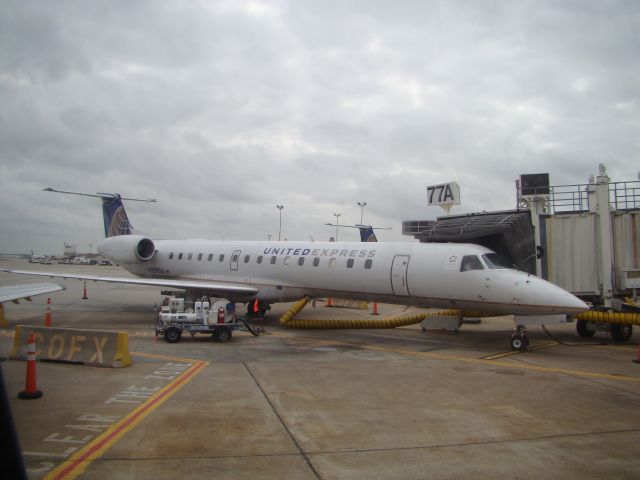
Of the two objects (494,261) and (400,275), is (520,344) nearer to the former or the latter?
(494,261)

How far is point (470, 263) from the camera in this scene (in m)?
13.9

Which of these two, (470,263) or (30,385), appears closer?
(30,385)

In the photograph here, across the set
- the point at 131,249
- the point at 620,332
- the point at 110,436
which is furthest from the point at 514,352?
the point at 131,249

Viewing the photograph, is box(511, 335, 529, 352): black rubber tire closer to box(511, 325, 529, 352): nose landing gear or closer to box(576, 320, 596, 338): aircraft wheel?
box(511, 325, 529, 352): nose landing gear

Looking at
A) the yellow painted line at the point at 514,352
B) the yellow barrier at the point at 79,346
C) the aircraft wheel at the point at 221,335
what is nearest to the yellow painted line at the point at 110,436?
the yellow barrier at the point at 79,346

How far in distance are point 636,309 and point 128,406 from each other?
14.5m

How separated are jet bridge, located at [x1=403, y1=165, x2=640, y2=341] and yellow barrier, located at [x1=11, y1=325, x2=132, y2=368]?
10.1 metres

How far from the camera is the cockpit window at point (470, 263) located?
1368 centimetres

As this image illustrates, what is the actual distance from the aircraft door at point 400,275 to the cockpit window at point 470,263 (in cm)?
181

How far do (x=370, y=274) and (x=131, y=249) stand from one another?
43.3 feet

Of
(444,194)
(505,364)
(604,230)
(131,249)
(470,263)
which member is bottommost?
(505,364)

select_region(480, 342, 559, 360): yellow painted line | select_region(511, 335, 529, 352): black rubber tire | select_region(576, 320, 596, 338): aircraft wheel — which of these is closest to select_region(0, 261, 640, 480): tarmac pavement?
select_region(480, 342, 559, 360): yellow painted line

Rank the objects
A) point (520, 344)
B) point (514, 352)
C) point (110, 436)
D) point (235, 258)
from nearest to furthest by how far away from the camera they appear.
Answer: point (110, 436) → point (514, 352) → point (520, 344) → point (235, 258)

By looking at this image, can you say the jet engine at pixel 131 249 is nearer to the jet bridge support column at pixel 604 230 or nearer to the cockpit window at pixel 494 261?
the cockpit window at pixel 494 261
